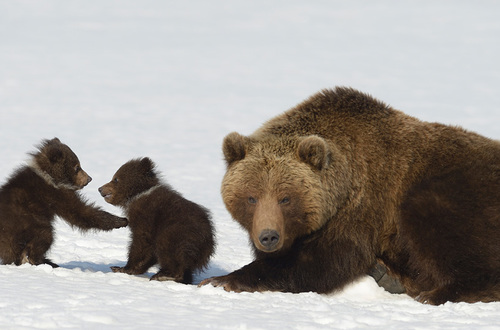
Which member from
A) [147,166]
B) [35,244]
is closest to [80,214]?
[35,244]

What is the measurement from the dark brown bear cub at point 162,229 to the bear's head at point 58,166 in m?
0.52

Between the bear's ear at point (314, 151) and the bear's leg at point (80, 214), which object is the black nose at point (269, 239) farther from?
the bear's leg at point (80, 214)

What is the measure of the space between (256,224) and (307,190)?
0.60 metres

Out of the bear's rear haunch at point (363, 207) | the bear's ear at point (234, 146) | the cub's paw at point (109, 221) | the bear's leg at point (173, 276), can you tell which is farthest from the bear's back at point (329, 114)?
the cub's paw at point (109, 221)

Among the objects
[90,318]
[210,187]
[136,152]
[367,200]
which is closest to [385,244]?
[367,200]

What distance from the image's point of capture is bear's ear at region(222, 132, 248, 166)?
7516mm

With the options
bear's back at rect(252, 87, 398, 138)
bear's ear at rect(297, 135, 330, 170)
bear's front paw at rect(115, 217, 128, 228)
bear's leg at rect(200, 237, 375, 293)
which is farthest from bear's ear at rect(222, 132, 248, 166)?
bear's front paw at rect(115, 217, 128, 228)

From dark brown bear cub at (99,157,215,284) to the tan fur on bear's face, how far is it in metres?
0.65

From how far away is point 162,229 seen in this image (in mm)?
7957

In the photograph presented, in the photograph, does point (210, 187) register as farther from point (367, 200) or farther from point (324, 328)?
point (324, 328)

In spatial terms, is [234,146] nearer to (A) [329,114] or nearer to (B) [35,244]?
(A) [329,114]

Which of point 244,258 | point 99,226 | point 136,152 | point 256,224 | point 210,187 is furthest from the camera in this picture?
point 136,152

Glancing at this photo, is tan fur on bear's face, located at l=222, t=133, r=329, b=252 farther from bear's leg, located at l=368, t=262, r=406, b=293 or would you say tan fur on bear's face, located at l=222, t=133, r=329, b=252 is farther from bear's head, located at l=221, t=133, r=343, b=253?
bear's leg, located at l=368, t=262, r=406, b=293

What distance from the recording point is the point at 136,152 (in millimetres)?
20141
